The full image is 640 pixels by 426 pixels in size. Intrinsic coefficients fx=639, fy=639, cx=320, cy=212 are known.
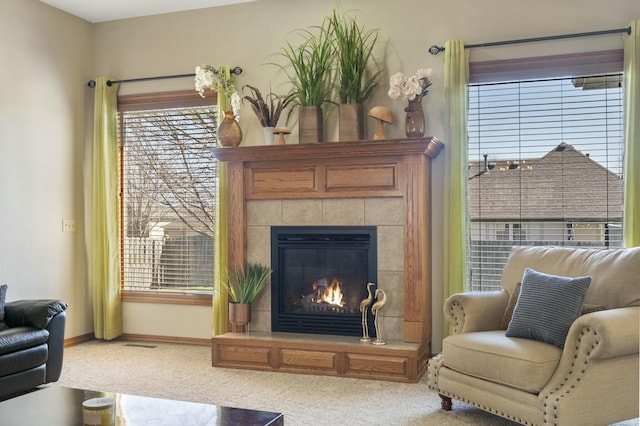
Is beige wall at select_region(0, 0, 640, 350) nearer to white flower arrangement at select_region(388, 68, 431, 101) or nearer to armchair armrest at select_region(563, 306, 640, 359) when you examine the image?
white flower arrangement at select_region(388, 68, 431, 101)

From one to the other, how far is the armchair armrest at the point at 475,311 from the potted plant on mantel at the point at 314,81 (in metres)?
1.79

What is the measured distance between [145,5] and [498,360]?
4.14 meters

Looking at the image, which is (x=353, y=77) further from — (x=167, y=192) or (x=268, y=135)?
(x=167, y=192)

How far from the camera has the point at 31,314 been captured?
4105mm

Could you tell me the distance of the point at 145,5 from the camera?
546cm

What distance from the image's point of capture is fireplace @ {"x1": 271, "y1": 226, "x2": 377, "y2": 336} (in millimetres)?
4781

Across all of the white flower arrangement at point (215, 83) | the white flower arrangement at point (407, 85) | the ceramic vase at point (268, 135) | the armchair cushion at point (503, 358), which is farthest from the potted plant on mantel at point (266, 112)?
the armchair cushion at point (503, 358)

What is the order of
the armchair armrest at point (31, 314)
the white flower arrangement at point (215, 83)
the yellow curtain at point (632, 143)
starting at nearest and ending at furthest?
1. the armchair armrest at point (31, 314)
2. the yellow curtain at point (632, 143)
3. the white flower arrangement at point (215, 83)

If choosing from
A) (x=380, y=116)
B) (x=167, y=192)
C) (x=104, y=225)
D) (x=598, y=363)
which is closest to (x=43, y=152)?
(x=104, y=225)

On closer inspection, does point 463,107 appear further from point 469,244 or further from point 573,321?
point 573,321

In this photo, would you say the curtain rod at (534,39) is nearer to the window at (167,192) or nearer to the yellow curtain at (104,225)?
the window at (167,192)

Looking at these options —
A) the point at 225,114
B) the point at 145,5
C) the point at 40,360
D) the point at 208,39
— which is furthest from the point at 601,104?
the point at 40,360

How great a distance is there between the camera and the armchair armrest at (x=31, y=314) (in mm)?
4098

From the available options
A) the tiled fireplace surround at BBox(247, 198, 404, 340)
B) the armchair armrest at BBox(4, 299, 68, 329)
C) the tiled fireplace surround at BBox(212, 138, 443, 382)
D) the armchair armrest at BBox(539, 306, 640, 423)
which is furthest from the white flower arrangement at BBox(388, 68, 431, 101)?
the armchair armrest at BBox(4, 299, 68, 329)
